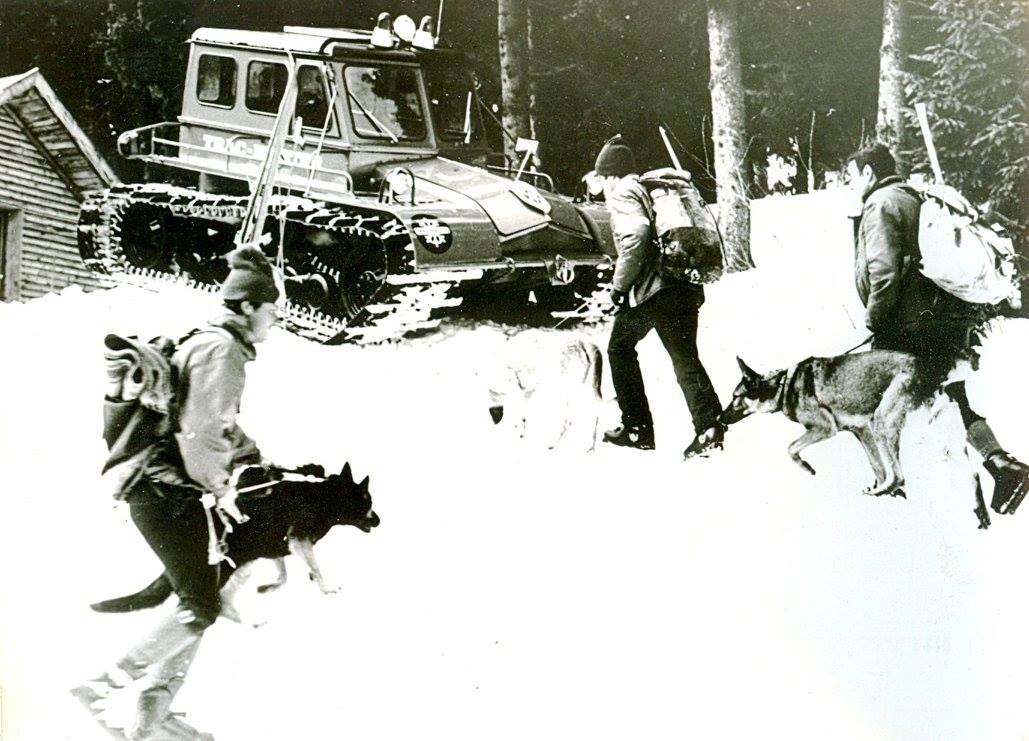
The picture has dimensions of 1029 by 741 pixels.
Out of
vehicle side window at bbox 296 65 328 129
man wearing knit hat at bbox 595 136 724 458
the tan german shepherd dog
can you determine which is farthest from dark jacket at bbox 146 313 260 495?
the tan german shepherd dog

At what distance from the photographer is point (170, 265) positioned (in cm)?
348

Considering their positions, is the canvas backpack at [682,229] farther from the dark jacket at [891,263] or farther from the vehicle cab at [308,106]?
the vehicle cab at [308,106]

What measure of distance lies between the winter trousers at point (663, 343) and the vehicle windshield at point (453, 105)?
2.60 ft

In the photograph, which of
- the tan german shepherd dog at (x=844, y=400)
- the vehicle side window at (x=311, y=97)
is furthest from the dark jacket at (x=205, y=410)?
the tan german shepherd dog at (x=844, y=400)

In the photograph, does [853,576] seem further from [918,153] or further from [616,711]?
[918,153]

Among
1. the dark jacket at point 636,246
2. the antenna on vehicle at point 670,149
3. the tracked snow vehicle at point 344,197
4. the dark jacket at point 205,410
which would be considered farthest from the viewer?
the antenna on vehicle at point 670,149

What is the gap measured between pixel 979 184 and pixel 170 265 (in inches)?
108

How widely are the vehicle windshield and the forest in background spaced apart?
0.06 metres

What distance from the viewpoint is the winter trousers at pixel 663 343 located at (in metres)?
3.45

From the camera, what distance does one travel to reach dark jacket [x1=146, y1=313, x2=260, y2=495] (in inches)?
127

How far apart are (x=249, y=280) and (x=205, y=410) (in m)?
0.42

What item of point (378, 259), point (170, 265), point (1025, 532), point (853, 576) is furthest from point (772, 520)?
point (170, 265)

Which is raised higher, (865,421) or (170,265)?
(170,265)

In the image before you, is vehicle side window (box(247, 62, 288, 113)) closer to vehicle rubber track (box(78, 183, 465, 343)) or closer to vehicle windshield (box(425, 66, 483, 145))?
vehicle rubber track (box(78, 183, 465, 343))
